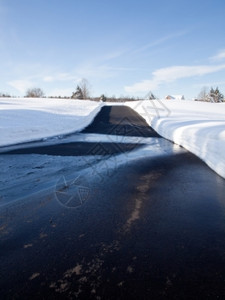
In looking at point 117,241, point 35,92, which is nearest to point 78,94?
point 35,92

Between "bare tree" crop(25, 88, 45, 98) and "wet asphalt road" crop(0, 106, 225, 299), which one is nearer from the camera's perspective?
"wet asphalt road" crop(0, 106, 225, 299)

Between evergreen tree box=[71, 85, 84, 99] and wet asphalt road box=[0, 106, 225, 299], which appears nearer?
wet asphalt road box=[0, 106, 225, 299]

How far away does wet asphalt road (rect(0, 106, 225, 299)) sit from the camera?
1859mm

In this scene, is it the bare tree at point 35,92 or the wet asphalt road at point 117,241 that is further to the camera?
the bare tree at point 35,92

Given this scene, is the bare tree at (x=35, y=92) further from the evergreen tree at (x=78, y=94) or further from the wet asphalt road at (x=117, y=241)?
the wet asphalt road at (x=117, y=241)

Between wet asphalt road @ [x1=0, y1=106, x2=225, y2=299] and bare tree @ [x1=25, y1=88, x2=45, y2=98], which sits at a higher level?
bare tree @ [x1=25, y1=88, x2=45, y2=98]

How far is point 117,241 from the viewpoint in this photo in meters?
2.48

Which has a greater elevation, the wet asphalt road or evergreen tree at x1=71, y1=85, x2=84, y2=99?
evergreen tree at x1=71, y1=85, x2=84, y2=99

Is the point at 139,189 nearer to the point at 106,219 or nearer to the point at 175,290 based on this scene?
the point at 106,219

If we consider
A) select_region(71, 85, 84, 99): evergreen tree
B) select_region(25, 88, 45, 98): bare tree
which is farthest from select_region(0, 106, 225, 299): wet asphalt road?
select_region(25, 88, 45, 98): bare tree

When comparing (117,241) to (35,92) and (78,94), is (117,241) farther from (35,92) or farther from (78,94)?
(35,92)

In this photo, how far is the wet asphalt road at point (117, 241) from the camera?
6.10 feet

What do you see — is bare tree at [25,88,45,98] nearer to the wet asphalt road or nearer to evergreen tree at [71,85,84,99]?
evergreen tree at [71,85,84,99]

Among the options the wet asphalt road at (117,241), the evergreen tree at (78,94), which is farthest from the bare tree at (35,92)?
the wet asphalt road at (117,241)
